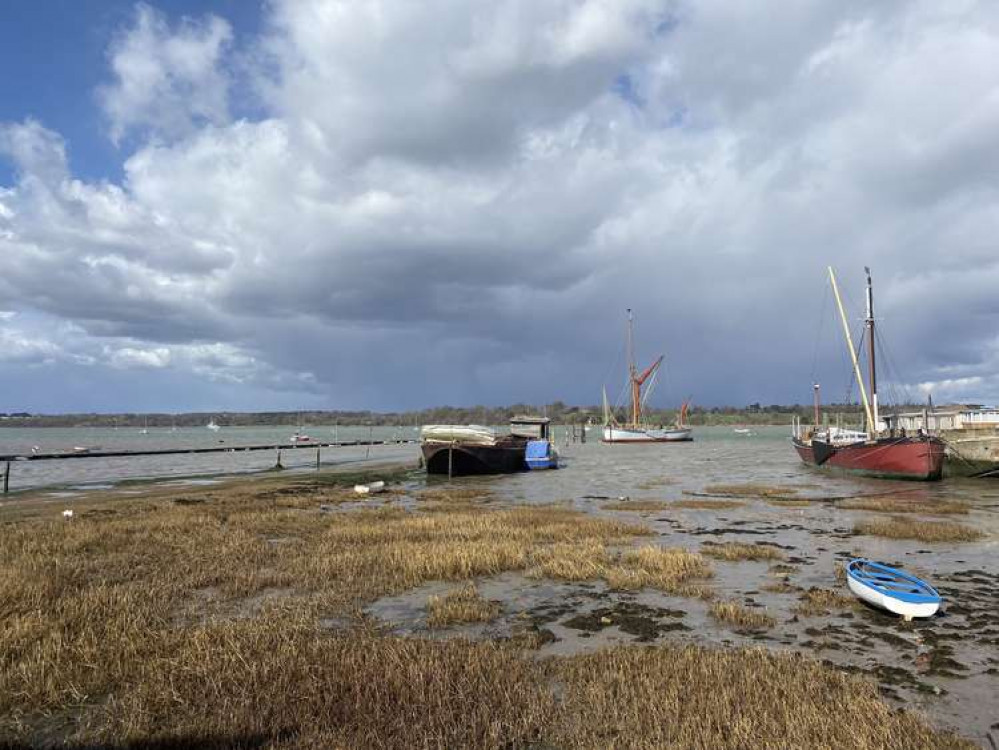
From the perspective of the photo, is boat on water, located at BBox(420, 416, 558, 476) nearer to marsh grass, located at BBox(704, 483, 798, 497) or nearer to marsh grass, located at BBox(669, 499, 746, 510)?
marsh grass, located at BBox(704, 483, 798, 497)

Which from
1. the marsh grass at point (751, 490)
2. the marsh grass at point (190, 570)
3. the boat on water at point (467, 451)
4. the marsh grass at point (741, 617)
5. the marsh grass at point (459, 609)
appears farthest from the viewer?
A: the boat on water at point (467, 451)

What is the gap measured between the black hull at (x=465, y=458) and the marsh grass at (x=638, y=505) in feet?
62.8

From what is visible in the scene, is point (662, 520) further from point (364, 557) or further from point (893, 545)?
point (364, 557)

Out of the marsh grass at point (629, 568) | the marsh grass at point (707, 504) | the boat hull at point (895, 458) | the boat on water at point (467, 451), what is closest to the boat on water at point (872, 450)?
the boat hull at point (895, 458)

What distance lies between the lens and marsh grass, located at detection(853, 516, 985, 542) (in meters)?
19.6

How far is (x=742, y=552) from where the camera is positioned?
16.8 m

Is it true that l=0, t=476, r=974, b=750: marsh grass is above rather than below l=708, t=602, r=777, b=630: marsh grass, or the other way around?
above

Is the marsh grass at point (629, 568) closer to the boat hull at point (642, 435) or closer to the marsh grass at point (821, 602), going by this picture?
Result: the marsh grass at point (821, 602)

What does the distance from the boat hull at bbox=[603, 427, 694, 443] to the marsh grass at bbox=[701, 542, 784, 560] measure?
94863 mm

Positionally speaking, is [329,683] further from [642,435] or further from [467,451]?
[642,435]

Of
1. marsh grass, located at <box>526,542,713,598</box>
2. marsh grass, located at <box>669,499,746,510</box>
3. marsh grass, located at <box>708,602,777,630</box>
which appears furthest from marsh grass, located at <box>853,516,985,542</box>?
marsh grass, located at <box>708,602,777,630</box>

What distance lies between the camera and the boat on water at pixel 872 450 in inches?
1550

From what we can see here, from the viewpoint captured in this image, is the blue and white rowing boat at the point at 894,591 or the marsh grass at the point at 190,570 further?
the blue and white rowing boat at the point at 894,591

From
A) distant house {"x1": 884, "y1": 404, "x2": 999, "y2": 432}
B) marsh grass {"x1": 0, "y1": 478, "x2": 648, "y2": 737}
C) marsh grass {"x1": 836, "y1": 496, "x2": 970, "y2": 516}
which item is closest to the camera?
marsh grass {"x1": 0, "y1": 478, "x2": 648, "y2": 737}
